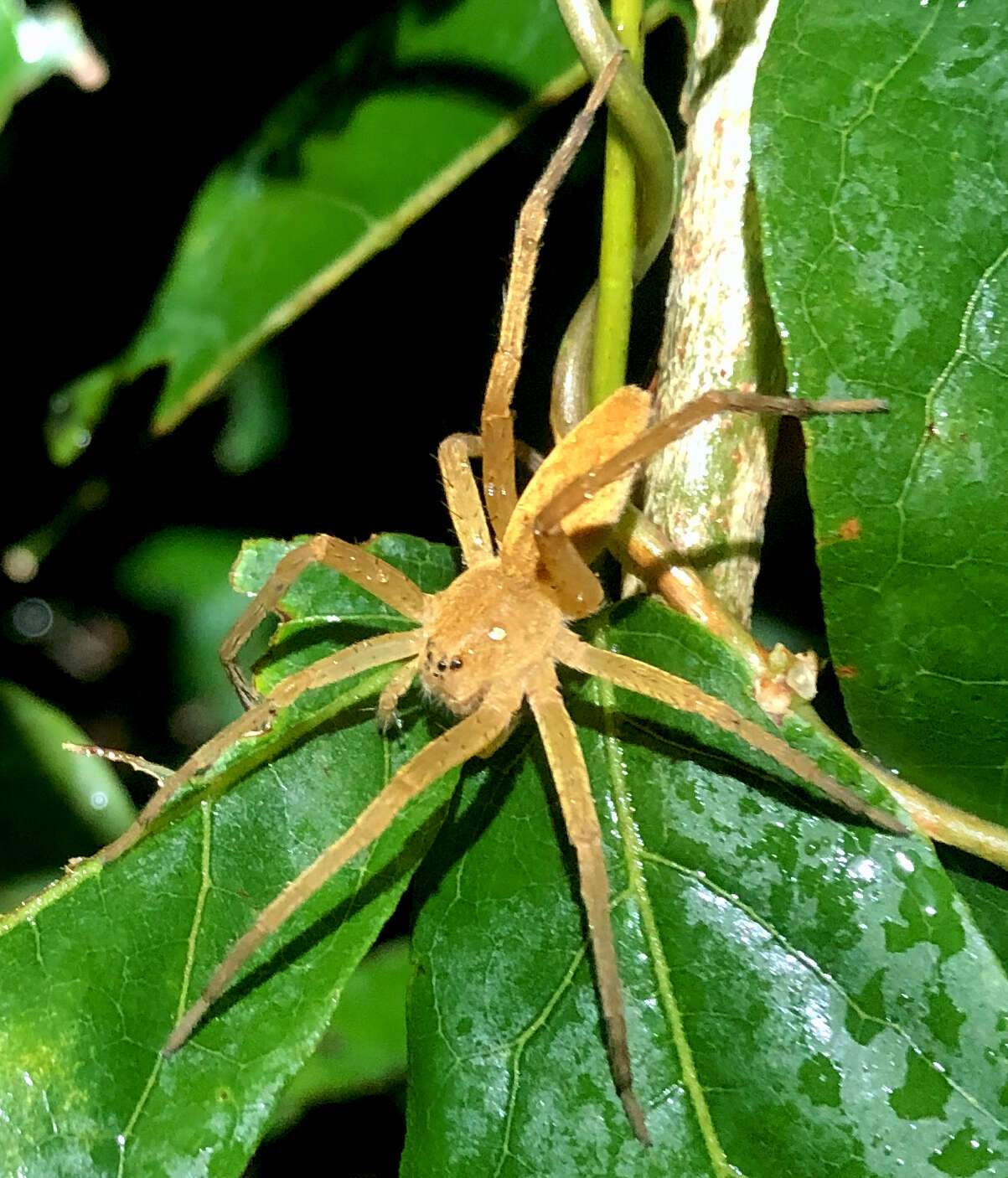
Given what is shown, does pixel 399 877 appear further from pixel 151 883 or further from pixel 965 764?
pixel 965 764

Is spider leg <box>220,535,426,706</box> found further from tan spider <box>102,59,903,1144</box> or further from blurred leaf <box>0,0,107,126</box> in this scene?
blurred leaf <box>0,0,107,126</box>

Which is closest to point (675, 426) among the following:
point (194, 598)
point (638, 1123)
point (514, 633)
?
point (514, 633)

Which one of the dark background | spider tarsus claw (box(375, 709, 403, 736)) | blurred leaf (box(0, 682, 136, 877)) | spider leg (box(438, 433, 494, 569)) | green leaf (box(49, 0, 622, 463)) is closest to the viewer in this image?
spider tarsus claw (box(375, 709, 403, 736))

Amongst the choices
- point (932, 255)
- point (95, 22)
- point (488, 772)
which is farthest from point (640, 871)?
point (95, 22)

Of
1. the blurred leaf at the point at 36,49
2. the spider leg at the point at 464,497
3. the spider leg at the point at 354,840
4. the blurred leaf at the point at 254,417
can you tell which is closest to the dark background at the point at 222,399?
the blurred leaf at the point at 254,417

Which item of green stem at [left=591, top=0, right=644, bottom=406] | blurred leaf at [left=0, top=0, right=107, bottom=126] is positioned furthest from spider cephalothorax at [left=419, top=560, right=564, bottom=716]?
blurred leaf at [left=0, top=0, right=107, bottom=126]

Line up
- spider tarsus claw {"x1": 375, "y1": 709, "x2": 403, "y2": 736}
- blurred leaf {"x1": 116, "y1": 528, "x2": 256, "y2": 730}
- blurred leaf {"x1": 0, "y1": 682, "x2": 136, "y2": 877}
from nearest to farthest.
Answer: spider tarsus claw {"x1": 375, "y1": 709, "x2": 403, "y2": 736}, blurred leaf {"x1": 0, "y1": 682, "x2": 136, "y2": 877}, blurred leaf {"x1": 116, "y1": 528, "x2": 256, "y2": 730}

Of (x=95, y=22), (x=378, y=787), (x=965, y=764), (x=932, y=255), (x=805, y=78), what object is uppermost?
(x=95, y=22)
